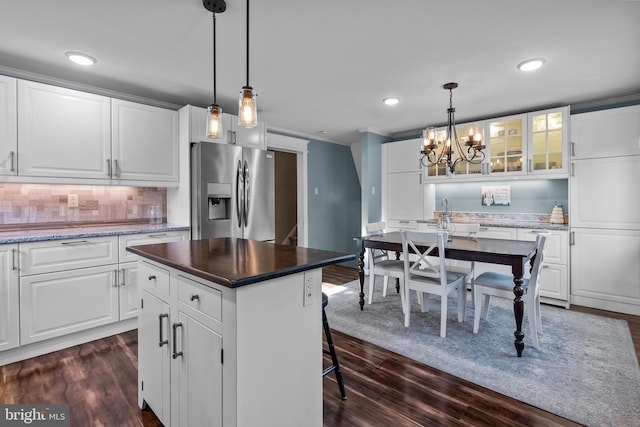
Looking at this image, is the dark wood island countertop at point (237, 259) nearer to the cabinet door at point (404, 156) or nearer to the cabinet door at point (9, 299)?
the cabinet door at point (9, 299)

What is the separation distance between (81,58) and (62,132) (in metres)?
0.68

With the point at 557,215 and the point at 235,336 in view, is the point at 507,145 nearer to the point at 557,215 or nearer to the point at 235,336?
the point at 557,215

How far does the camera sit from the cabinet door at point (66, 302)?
7.93 ft

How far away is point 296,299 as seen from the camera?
1.41 metres

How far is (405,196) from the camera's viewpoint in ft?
16.0

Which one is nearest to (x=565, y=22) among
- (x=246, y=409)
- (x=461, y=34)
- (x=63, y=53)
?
(x=461, y=34)

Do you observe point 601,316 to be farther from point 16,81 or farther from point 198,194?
point 16,81


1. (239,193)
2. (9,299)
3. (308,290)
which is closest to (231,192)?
(239,193)

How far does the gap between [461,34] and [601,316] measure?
3161mm

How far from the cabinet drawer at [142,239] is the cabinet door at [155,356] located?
119 centimetres

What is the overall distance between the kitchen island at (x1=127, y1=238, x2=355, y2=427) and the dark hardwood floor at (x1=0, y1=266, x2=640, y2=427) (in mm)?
358

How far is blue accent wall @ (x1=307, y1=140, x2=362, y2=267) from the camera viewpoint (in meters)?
5.37

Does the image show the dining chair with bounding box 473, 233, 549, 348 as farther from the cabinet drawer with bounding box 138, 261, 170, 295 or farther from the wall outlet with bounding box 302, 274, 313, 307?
the cabinet drawer with bounding box 138, 261, 170, 295

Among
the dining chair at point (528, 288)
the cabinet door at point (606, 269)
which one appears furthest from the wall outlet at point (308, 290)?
the cabinet door at point (606, 269)
